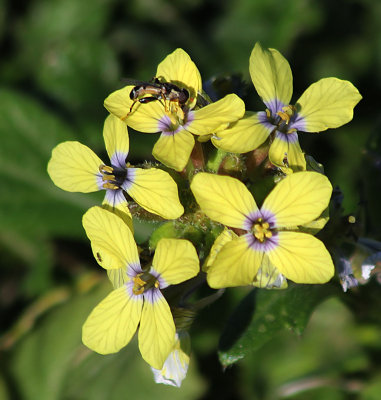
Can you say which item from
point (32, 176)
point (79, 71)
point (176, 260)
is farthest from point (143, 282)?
point (79, 71)

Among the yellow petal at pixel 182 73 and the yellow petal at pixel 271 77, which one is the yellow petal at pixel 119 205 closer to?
the yellow petal at pixel 182 73

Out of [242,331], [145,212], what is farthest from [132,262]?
[242,331]

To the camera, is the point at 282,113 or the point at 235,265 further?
the point at 282,113

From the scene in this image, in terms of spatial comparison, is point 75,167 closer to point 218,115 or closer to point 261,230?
point 218,115

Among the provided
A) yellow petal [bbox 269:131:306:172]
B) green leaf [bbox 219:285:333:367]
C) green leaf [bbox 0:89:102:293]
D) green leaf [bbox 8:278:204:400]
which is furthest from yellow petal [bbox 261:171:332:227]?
green leaf [bbox 0:89:102:293]

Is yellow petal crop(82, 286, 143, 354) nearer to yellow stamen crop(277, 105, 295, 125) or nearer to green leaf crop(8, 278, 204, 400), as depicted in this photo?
yellow stamen crop(277, 105, 295, 125)

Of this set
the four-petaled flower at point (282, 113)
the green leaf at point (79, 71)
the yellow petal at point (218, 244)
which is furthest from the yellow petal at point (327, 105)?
the green leaf at point (79, 71)

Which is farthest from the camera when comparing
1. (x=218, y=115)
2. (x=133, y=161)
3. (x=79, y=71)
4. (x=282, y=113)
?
(x=79, y=71)
